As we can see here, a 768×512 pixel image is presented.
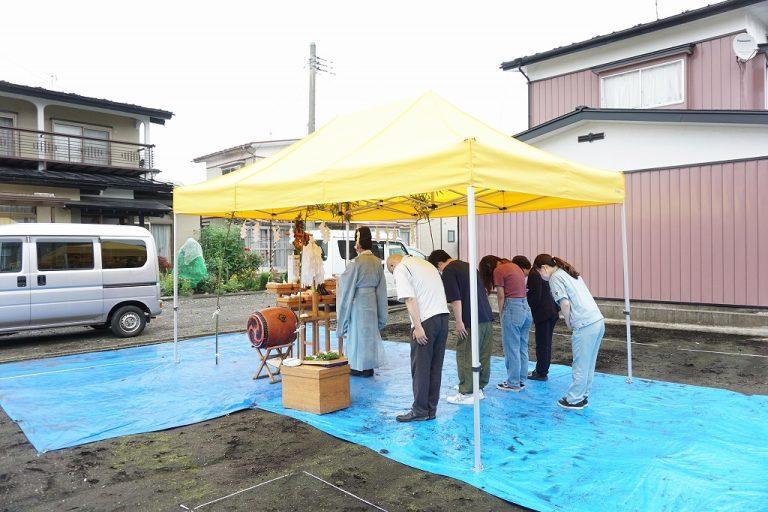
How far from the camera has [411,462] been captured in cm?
368

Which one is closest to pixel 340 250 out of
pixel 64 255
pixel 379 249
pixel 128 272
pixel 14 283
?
pixel 379 249

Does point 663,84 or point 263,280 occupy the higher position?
point 663,84

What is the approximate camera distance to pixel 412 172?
4023mm

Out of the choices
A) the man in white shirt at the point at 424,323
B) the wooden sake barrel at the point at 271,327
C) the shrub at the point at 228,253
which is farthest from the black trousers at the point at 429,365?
the shrub at the point at 228,253

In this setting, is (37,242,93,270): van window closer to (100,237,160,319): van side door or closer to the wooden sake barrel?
(100,237,160,319): van side door

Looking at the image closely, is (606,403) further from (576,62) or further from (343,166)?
(576,62)

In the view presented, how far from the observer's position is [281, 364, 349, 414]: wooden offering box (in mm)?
4750

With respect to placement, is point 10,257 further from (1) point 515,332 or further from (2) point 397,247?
(2) point 397,247

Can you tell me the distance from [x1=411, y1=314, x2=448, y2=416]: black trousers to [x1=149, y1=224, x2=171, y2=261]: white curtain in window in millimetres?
17064

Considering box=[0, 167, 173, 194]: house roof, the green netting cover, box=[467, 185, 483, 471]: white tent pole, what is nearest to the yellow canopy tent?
box=[467, 185, 483, 471]: white tent pole

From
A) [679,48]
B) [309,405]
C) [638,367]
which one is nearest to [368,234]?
[309,405]

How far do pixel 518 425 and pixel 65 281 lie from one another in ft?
25.1

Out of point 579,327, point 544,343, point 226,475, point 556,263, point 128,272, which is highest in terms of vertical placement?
point 556,263

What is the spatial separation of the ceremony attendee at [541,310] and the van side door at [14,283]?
7.53 meters
